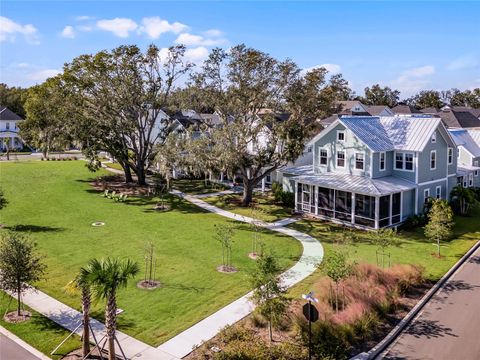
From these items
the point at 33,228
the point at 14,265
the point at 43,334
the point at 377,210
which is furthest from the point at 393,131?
the point at 43,334

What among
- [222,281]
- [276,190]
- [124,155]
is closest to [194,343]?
[222,281]

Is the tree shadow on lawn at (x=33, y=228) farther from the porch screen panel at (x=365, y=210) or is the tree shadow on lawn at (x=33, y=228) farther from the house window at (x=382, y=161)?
the house window at (x=382, y=161)

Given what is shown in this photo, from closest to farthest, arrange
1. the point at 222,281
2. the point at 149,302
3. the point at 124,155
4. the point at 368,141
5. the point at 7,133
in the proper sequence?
the point at 149,302, the point at 222,281, the point at 368,141, the point at 124,155, the point at 7,133

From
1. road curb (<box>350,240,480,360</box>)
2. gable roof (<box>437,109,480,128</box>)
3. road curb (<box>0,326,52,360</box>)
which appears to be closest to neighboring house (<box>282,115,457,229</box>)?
road curb (<box>350,240,480,360</box>)

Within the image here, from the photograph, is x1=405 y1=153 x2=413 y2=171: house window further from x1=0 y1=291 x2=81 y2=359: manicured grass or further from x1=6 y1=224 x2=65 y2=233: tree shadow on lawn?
x1=0 y1=291 x2=81 y2=359: manicured grass

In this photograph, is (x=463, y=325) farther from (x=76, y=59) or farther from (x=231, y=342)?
(x=76, y=59)

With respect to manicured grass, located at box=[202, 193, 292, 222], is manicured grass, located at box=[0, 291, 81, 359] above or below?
below

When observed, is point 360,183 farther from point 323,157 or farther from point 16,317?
point 16,317
